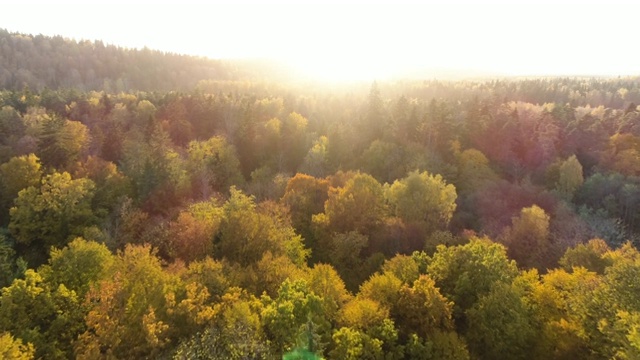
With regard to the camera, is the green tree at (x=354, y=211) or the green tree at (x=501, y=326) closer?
the green tree at (x=501, y=326)

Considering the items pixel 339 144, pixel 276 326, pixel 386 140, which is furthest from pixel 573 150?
pixel 276 326

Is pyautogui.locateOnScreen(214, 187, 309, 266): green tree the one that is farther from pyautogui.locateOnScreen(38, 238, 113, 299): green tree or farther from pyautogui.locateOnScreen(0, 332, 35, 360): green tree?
pyautogui.locateOnScreen(0, 332, 35, 360): green tree

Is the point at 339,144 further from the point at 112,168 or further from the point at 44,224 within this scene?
the point at 44,224

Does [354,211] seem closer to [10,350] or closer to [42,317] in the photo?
[42,317]

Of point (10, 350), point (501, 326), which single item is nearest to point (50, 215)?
point (10, 350)

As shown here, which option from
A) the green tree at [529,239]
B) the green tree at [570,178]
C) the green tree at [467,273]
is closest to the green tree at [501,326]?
the green tree at [467,273]

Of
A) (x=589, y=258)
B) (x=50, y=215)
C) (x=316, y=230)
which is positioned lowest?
(x=316, y=230)

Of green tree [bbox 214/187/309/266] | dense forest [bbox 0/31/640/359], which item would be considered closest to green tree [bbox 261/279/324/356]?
dense forest [bbox 0/31/640/359]

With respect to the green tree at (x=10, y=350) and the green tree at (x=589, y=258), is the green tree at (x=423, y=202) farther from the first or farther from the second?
the green tree at (x=10, y=350)
